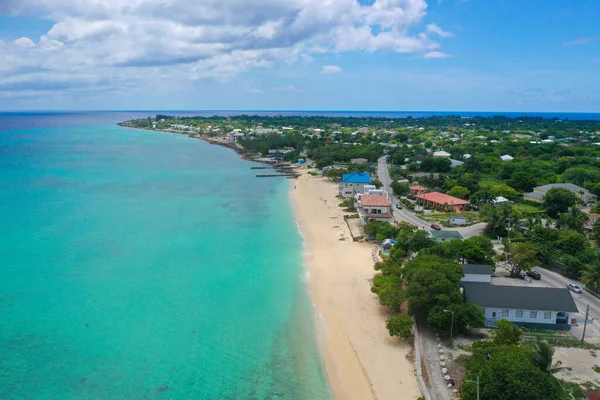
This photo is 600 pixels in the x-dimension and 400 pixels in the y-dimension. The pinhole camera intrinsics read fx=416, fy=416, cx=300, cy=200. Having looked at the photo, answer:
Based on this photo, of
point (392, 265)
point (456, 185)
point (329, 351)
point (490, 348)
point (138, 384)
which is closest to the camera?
point (490, 348)

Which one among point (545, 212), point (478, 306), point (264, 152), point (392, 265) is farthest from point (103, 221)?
point (264, 152)

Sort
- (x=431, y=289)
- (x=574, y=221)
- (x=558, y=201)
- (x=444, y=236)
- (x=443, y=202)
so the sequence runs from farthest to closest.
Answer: (x=443, y=202) → (x=558, y=201) → (x=574, y=221) → (x=444, y=236) → (x=431, y=289)

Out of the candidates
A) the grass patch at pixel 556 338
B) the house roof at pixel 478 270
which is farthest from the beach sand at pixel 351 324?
the grass patch at pixel 556 338

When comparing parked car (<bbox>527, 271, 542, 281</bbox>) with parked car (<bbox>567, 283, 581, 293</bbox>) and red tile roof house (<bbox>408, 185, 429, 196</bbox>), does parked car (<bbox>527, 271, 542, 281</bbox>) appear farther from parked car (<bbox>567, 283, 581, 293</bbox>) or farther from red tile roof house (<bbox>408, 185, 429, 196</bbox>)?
red tile roof house (<bbox>408, 185, 429, 196</bbox>)

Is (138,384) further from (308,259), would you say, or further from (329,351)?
(308,259)

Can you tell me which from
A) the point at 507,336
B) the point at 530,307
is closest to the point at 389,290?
the point at 507,336

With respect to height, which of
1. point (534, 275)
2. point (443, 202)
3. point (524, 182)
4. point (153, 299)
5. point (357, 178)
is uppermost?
point (357, 178)

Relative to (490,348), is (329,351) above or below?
below

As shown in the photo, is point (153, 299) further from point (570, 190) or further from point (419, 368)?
point (570, 190)
